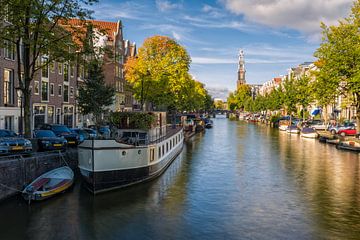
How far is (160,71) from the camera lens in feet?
202

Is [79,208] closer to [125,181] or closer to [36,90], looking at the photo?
[125,181]

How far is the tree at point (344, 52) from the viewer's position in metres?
49.3

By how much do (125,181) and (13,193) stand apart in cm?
663

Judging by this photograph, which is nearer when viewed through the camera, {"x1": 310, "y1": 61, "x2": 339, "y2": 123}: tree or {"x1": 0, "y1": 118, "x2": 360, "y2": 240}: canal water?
{"x1": 0, "y1": 118, "x2": 360, "y2": 240}: canal water

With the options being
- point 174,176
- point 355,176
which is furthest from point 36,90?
point 355,176

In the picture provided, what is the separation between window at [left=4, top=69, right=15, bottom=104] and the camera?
136 feet

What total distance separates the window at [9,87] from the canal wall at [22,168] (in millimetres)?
18961

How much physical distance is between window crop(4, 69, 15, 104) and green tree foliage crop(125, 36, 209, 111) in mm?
20289

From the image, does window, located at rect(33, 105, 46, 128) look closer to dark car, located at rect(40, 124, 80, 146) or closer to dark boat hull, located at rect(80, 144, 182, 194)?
dark car, located at rect(40, 124, 80, 146)

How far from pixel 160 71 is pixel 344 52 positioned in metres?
26.9

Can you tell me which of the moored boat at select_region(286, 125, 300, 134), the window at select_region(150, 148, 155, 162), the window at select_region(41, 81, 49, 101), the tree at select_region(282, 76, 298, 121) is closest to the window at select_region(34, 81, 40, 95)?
A: the window at select_region(41, 81, 49, 101)

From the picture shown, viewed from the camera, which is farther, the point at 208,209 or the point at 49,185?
the point at 49,185

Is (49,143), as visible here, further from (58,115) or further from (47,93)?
(58,115)

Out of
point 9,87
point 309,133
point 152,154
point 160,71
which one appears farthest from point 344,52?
point 9,87
